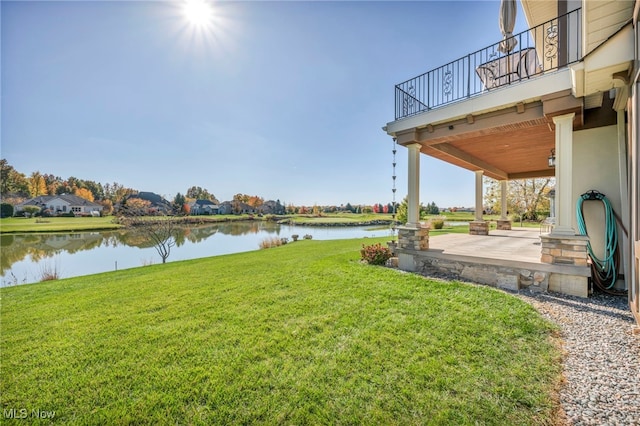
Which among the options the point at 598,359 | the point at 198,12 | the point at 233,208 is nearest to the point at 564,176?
the point at 598,359

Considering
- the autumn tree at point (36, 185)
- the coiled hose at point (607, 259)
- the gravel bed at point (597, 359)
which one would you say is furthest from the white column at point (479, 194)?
the autumn tree at point (36, 185)

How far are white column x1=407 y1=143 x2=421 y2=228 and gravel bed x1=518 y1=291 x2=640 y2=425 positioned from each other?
8.43 feet

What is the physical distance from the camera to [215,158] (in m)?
20.7

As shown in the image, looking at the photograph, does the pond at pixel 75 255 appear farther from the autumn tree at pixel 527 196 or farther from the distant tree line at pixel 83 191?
the autumn tree at pixel 527 196

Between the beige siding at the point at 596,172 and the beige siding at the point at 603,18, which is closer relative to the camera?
the beige siding at the point at 603,18

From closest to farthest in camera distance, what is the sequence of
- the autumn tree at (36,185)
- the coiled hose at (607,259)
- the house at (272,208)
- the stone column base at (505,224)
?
the coiled hose at (607,259)
the stone column base at (505,224)
the autumn tree at (36,185)
the house at (272,208)

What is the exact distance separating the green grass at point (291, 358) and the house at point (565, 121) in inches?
55.2

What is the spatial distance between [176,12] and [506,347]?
351 inches

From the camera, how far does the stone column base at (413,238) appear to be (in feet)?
17.8

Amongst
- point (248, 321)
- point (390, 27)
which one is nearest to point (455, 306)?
point (248, 321)

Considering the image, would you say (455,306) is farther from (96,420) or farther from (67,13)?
(67,13)

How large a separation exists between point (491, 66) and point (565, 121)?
2.69 metres

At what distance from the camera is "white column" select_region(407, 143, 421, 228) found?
5.60 metres

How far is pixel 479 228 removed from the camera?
895cm
